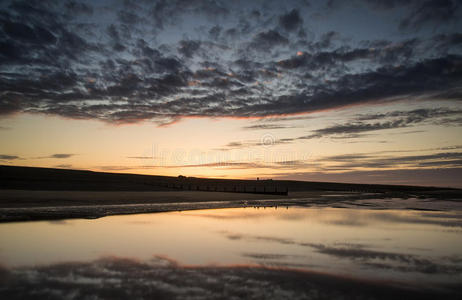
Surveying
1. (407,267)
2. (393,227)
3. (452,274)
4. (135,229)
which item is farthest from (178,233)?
(393,227)

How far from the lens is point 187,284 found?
721 cm

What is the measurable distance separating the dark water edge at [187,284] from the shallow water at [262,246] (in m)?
0.62

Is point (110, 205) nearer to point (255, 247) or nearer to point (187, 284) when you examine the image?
point (255, 247)

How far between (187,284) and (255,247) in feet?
15.3

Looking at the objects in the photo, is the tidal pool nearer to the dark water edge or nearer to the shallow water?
the shallow water

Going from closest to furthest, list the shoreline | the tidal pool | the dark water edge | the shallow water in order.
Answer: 1. the dark water edge
2. the tidal pool
3. the shallow water
4. the shoreline

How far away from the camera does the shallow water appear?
8.87m

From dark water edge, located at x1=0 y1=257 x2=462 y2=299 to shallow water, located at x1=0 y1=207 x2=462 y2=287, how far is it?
0.62m

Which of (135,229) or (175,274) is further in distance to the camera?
(135,229)

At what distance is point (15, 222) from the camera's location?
16.3 meters

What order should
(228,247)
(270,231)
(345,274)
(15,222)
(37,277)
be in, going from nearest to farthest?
(37,277)
(345,274)
(228,247)
(270,231)
(15,222)

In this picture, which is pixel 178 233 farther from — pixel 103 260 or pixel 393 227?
pixel 393 227

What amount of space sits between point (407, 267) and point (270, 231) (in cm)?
713

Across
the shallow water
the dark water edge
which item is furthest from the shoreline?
the dark water edge
